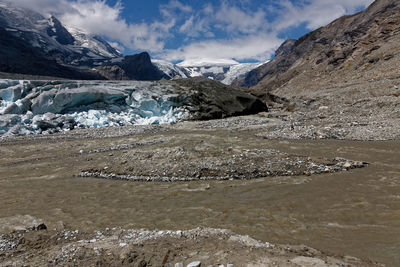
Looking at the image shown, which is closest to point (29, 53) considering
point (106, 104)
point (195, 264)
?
point (106, 104)

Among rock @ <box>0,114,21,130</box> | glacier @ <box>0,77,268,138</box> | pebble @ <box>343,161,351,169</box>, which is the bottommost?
pebble @ <box>343,161,351,169</box>

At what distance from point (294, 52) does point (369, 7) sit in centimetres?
5503

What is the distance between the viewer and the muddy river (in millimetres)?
5594

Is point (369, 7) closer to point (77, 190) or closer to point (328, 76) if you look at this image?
point (328, 76)

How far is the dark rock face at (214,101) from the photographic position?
3406 centimetres

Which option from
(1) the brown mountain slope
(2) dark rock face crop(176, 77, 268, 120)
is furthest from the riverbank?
(1) the brown mountain slope

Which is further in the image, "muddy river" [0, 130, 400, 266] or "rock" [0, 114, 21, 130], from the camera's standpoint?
"rock" [0, 114, 21, 130]

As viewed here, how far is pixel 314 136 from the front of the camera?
1806 centimetres

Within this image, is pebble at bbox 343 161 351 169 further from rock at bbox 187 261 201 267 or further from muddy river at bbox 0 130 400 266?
rock at bbox 187 261 201 267

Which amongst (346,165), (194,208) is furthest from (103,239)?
(346,165)

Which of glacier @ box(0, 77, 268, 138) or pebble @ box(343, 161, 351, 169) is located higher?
glacier @ box(0, 77, 268, 138)

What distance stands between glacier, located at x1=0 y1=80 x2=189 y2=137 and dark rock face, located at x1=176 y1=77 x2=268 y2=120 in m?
2.14

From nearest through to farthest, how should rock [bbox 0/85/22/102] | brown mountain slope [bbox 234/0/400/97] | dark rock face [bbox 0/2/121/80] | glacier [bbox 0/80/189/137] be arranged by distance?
glacier [bbox 0/80/189/137] < rock [bbox 0/85/22/102] < brown mountain slope [bbox 234/0/400/97] < dark rock face [bbox 0/2/121/80]

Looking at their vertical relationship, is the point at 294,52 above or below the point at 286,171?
above
